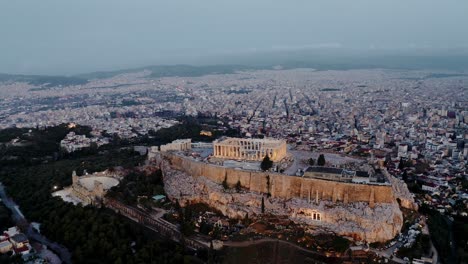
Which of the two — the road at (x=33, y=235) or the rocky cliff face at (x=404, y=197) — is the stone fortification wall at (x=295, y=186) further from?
the road at (x=33, y=235)

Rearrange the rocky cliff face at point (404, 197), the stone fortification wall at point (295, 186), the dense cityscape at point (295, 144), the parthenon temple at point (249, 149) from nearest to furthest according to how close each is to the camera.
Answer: the dense cityscape at point (295, 144), the stone fortification wall at point (295, 186), the rocky cliff face at point (404, 197), the parthenon temple at point (249, 149)

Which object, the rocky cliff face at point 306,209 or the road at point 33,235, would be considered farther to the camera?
the road at point 33,235

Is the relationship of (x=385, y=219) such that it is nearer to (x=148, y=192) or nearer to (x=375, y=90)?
(x=148, y=192)

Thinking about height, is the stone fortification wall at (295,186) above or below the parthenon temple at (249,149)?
below

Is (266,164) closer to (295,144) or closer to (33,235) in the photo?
(295,144)

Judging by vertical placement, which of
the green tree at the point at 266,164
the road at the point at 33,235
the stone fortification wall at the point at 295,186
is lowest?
the road at the point at 33,235

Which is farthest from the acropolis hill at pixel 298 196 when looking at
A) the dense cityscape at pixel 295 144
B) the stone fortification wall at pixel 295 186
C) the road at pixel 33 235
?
the road at pixel 33 235

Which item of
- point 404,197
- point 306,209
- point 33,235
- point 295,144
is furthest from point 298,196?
point 33,235
